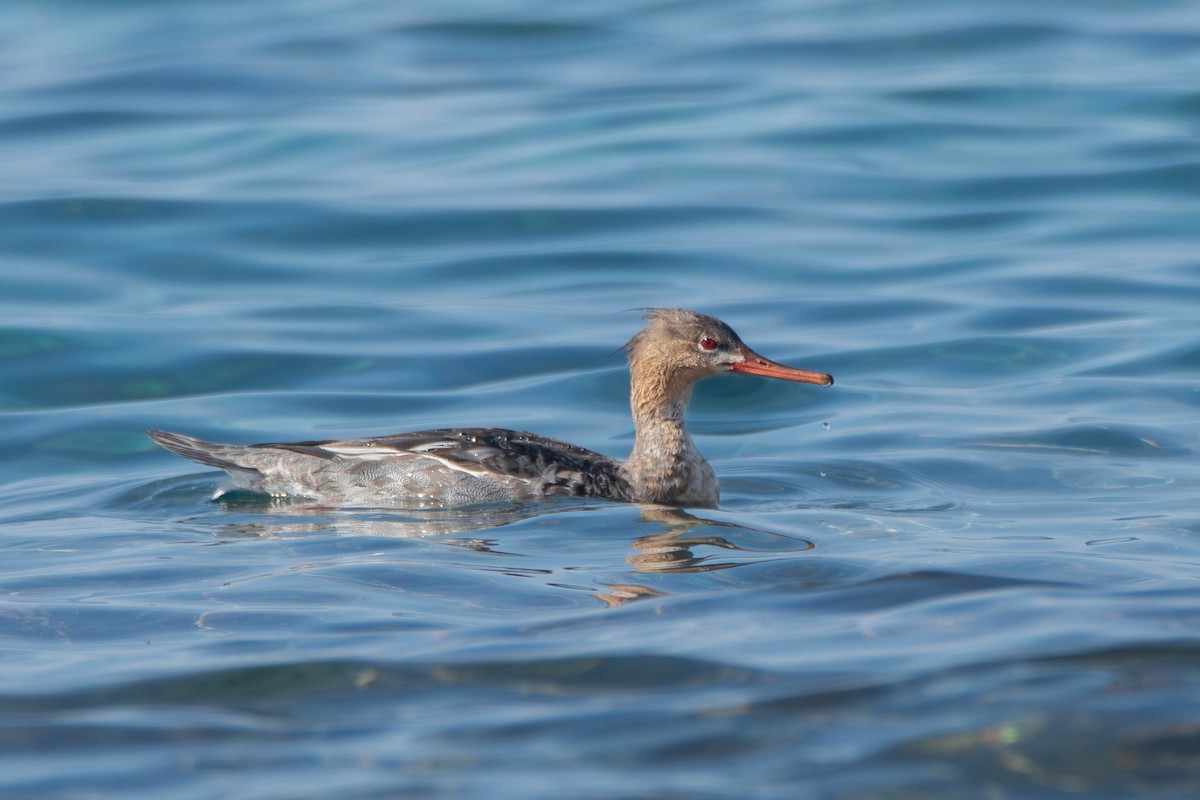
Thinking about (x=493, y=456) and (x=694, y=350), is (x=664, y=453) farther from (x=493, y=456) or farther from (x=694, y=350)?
(x=493, y=456)

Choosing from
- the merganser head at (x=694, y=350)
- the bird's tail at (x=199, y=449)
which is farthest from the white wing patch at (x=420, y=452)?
the merganser head at (x=694, y=350)

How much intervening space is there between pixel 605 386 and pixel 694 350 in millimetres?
2334

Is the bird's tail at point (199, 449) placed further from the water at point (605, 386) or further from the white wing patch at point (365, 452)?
the white wing patch at point (365, 452)

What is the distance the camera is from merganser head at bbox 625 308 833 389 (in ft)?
30.6

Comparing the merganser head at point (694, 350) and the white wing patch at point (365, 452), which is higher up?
the merganser head at point (694, 350)

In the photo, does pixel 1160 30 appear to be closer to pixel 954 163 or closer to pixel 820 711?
pixel 954 163

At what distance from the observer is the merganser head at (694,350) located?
9.31 m

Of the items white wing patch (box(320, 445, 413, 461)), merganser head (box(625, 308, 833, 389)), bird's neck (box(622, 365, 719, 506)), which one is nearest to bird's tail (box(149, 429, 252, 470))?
white wing patch (box(320, 445, 413, 461))

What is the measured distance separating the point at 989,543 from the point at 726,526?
1.27 meters

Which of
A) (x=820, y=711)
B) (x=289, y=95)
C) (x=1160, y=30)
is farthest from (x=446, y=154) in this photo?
(x=820, y=711)

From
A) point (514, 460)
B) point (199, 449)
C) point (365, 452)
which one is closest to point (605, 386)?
point (514, 460)

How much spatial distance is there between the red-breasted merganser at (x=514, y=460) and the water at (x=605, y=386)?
9.9 inches

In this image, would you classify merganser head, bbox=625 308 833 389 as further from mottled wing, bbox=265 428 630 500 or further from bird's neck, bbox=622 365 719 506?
mottled wing, bbox=265 428 630 500

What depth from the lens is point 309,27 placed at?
23.8 meters
